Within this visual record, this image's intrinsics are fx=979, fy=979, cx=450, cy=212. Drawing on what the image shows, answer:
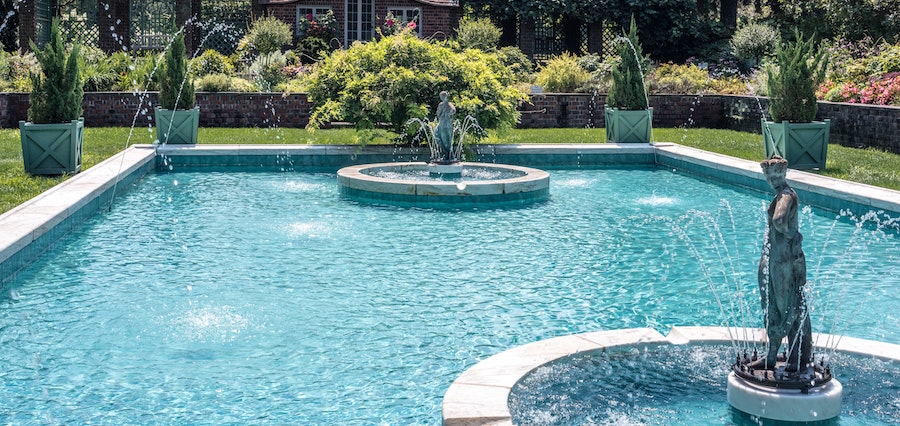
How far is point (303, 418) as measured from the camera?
197 inches

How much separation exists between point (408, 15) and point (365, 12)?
5.19 feet

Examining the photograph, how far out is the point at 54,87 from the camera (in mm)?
12234

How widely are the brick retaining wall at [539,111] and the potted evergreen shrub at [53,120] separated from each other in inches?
268

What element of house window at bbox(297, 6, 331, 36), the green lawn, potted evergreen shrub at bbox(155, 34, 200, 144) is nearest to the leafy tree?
the green lawn

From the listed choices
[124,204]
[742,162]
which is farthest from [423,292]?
[742,162]

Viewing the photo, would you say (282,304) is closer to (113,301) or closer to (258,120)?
(113,301)

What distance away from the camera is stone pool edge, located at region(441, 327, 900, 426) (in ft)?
14.6

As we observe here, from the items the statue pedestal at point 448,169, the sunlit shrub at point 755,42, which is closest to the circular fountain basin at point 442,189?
the statue pedestal at point 448,169

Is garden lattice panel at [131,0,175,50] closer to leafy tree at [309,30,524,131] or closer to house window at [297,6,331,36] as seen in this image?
house window at [297,6,331,36]

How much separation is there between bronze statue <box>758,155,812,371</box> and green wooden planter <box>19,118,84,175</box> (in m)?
9.82

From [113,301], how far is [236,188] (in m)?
6.05

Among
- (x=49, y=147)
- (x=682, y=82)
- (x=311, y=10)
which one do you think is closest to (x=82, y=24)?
(x=311, y=10)

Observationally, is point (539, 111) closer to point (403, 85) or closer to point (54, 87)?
point (403, 85)

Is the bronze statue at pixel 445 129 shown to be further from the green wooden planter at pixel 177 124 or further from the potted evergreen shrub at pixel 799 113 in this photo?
the green wooden planter at pixel 177 124
